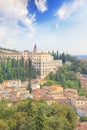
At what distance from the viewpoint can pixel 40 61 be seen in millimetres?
17500

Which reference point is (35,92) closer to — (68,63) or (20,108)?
(20,108)

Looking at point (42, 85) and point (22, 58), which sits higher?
point (22, 58)

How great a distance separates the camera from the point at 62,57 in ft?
64.2

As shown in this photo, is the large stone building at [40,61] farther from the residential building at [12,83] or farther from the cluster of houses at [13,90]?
the cluster of houses at [13,90]

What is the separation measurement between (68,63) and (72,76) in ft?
10.1

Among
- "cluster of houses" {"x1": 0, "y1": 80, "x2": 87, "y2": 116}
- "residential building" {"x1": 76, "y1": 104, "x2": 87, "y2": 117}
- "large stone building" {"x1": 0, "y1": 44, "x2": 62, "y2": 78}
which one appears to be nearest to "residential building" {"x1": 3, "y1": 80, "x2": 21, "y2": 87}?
"cluster of houses" {"x1": 0, "y1": 80, "x2": 87, "y2": 116}

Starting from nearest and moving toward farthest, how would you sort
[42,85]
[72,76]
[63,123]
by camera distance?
[63,123], [42,85], [72,76]

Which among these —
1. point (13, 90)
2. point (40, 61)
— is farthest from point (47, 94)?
A: point (40, 61)

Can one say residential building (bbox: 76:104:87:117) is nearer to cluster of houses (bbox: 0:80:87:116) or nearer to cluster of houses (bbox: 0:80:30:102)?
cluster of houses (bbox: 0:80:87:116)

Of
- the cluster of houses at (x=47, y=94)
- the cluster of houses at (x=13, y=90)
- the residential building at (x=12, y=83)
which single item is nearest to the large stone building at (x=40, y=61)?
the residential building at (x=12, y=83)

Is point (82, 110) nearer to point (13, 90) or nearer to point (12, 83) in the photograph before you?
point (13, 90)

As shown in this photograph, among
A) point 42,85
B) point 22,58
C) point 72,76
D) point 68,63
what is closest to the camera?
point 42,85

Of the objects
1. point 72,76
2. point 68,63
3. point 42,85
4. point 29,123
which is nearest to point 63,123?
point 29,123

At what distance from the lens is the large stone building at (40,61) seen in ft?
56.0
